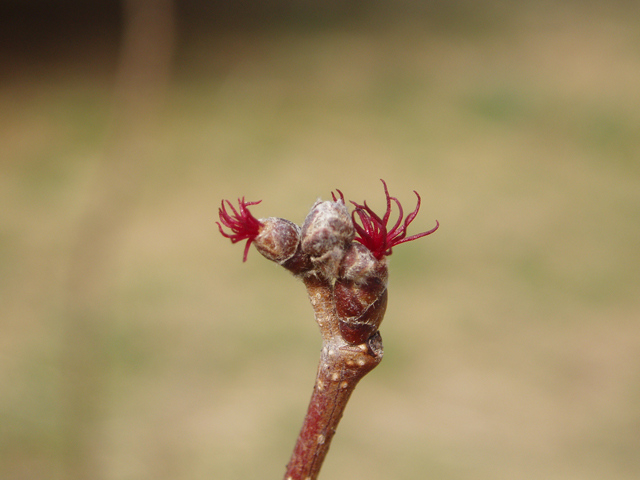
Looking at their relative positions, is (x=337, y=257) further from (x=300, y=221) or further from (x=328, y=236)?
(x=300, y=221)

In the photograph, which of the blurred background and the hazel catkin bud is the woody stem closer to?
the hazel catkin bud

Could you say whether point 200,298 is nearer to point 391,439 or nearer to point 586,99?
point 391,439

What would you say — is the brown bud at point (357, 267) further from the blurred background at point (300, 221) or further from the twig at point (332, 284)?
the blurred background at point (300, 221)

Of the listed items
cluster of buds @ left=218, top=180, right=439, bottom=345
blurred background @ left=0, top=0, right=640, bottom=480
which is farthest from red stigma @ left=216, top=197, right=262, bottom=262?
blurred background @ left=0, top=0, right=640, bottom=480

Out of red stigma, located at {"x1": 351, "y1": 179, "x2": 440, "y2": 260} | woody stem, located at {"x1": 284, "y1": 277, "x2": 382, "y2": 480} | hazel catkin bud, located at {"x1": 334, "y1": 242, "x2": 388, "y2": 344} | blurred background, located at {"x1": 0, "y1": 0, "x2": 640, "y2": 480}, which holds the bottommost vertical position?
woody stem, located at {"x1": 284, "y1": 277, "x2": 382, "y2": 480}

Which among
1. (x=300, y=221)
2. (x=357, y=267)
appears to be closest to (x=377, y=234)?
(x=357, y=267)
